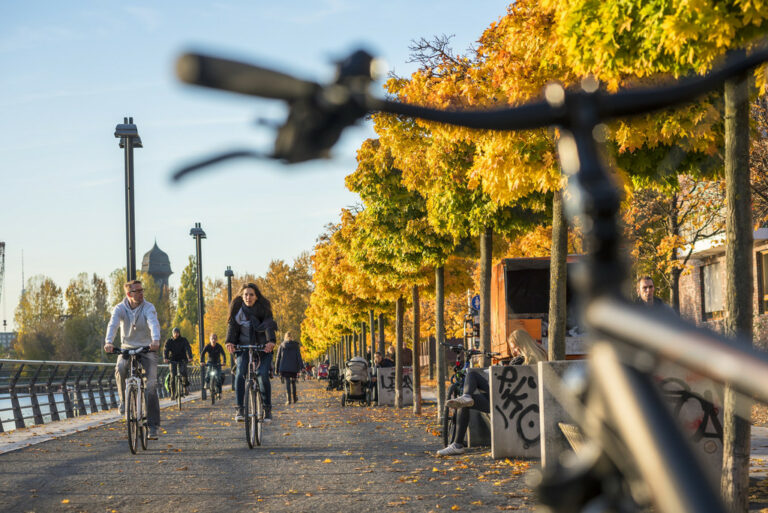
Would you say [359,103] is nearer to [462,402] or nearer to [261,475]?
[261,475]

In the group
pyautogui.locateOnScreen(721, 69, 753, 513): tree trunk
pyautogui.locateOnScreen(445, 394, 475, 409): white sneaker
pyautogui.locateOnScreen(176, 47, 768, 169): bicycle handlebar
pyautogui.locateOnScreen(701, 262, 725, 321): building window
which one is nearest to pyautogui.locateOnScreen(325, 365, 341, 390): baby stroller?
pyautogui.locateOnScreen(701, 262, 725, 321): building window

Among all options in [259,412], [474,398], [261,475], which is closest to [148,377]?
[259,412]

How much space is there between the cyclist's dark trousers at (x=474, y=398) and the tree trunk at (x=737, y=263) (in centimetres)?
503

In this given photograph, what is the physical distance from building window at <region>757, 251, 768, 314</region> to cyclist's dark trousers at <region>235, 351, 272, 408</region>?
1989cm

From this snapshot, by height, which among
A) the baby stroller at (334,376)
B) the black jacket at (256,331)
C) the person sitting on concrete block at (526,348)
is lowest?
the baby stroller at (334,376)

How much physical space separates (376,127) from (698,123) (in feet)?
21.1

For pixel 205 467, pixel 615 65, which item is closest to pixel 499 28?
pixel 615 65

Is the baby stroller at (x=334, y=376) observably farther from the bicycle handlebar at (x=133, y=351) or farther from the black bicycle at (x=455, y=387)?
the bicycle handlebar at (x=133, y=351)

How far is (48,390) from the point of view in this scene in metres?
19.2

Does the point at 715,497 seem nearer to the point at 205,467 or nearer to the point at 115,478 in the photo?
the point at 115,478

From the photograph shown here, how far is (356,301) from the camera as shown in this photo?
36.6 meters

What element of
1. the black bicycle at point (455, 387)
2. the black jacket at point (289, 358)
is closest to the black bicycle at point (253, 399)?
the black bicycle at point (455, 387)

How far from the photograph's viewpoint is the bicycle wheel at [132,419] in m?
11.1

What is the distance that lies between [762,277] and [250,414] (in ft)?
71.5
